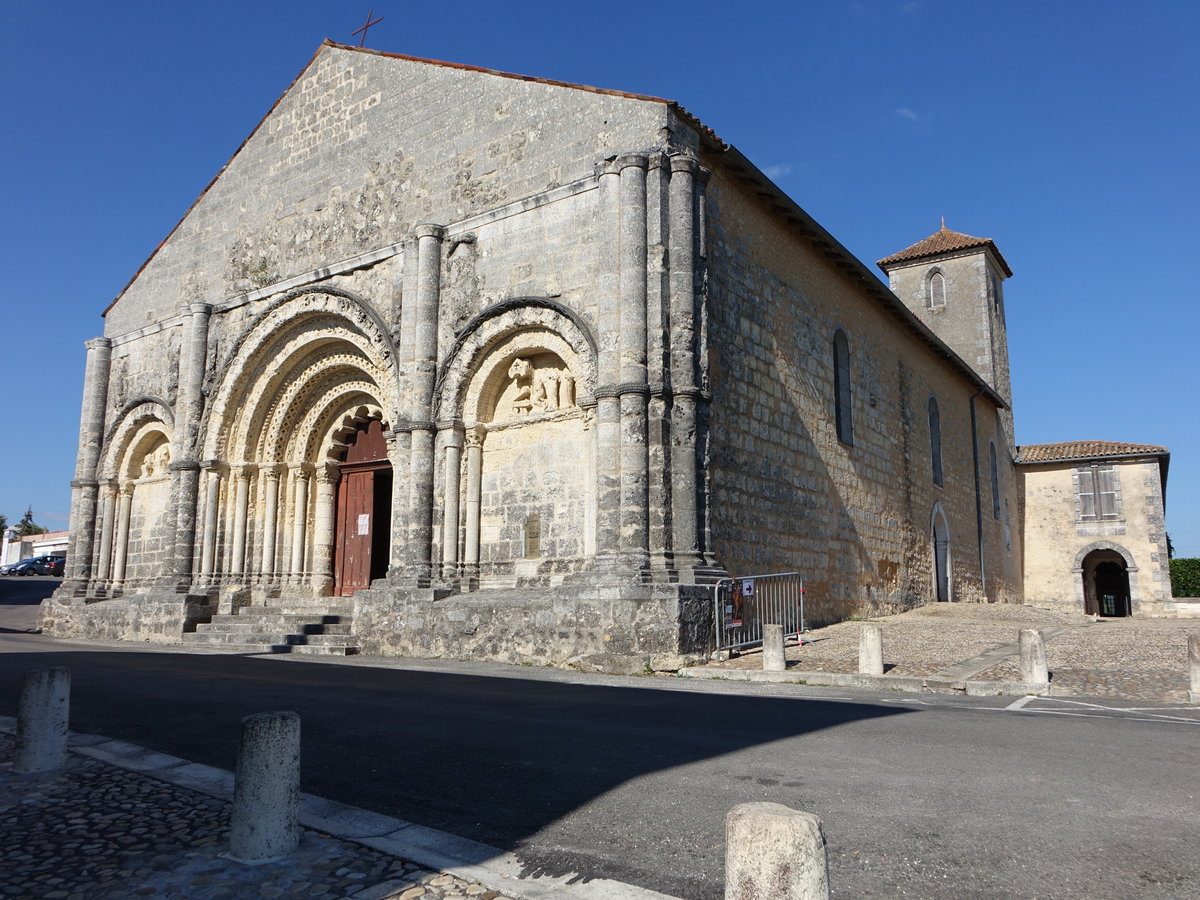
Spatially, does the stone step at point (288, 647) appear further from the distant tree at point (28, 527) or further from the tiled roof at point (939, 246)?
the distant tree at point (28, 527)

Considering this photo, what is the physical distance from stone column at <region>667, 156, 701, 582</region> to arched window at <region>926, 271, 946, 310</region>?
2327cm

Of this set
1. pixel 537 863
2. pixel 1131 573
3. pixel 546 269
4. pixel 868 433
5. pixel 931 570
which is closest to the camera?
pixel 537 863

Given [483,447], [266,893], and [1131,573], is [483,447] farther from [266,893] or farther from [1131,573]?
[1131,573]

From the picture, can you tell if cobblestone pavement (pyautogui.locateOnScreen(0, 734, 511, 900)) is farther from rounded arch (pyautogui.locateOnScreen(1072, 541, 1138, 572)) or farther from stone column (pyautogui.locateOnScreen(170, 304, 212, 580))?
rounded arch (pyautogui.locateOnScreen(1072, 541, 1138, 572))

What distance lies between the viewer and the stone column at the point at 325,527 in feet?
54.4

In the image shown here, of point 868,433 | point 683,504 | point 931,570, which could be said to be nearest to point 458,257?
point 683,504

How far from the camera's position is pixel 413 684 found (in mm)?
8727

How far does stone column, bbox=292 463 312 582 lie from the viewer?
54.5ft

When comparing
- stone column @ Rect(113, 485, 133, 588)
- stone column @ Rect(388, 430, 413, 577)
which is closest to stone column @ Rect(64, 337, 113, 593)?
stone column @ Rect(113, 485, 133, 588)

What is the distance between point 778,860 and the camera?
2.27m

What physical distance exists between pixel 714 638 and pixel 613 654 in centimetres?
125

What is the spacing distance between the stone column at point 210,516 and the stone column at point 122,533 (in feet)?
11.3

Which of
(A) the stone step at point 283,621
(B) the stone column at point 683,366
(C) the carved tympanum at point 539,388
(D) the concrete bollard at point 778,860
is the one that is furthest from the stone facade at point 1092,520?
(D) the concrete bollard at point 778,860

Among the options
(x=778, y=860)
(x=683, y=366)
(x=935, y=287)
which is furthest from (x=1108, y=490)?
(x=778, y=860)
